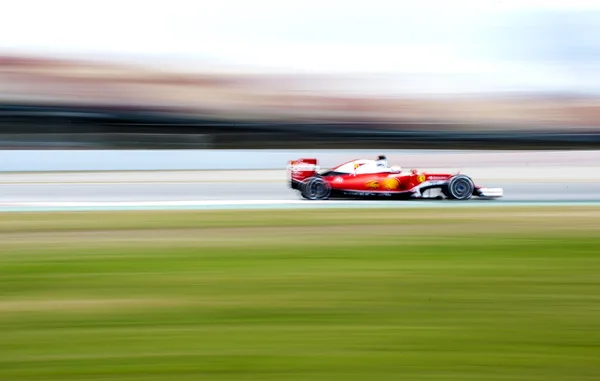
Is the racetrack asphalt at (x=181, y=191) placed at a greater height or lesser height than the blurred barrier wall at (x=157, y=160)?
lesser

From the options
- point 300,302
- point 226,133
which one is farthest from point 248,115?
point 300,302

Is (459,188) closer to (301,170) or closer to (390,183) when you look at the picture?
(390,183)

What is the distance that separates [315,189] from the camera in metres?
11.6

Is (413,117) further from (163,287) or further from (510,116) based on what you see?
(163,287)

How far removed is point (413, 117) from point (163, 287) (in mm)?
17223

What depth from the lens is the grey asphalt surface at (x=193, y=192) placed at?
480 inches

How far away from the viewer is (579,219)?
9617 millimetres

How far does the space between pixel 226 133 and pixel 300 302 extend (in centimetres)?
1595

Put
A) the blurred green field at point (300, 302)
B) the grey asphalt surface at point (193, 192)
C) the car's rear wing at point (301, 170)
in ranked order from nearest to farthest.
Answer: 1. the blurred green field at point (300, 302)
2. the car's rear wing at point (301, 170)
3. the grey asphalt surface at point (193, 192)

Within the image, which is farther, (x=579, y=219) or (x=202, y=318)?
(x=579, y=219)

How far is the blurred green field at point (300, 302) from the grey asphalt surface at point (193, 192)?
3396 mm

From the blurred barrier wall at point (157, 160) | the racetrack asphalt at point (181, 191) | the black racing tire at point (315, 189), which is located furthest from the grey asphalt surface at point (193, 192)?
the blurred barrier wall at point (157, 160)

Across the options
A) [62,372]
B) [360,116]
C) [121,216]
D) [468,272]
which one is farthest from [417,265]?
[360,116]

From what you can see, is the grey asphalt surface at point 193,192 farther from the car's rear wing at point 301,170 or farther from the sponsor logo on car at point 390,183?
the sponsor logo on car at point 390,183
